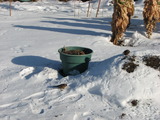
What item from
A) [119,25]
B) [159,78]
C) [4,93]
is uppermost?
[119,25]

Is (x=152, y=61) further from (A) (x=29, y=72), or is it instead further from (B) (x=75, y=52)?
(A) (x=29, y=72)

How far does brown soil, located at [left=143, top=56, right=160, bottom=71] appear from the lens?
4566 mm

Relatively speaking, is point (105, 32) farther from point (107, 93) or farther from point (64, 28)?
point (107, 93)

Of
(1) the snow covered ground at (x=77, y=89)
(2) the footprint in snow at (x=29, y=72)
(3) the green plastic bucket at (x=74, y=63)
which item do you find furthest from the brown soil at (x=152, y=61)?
(2) the footprint in snow at (x=29, y=72)

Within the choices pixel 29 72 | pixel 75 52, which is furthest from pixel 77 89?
pixel 29 72

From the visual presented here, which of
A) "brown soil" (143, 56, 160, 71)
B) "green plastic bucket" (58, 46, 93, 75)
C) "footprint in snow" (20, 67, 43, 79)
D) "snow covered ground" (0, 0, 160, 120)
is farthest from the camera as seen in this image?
"footprint in snow" (20, 67, 43, 79)

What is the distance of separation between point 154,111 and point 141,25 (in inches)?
259

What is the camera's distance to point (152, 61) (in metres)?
4.62

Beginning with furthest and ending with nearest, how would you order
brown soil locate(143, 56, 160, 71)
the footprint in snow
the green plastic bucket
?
the footprint in snow
the green plastic bucket
brown soil locate(143, 56, 160, 71)

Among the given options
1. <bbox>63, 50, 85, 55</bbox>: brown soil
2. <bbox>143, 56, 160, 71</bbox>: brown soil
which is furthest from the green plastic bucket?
<bbox>143, 56, 160, 71</bbox>: brown soil

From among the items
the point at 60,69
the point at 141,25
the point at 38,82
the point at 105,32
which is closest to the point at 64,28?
the point at 105,32

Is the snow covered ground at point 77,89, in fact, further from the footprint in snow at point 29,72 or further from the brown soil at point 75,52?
the brown soil at point 75,52

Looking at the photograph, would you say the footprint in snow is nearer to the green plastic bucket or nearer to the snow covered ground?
the snow covered ground

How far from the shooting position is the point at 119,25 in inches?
280
